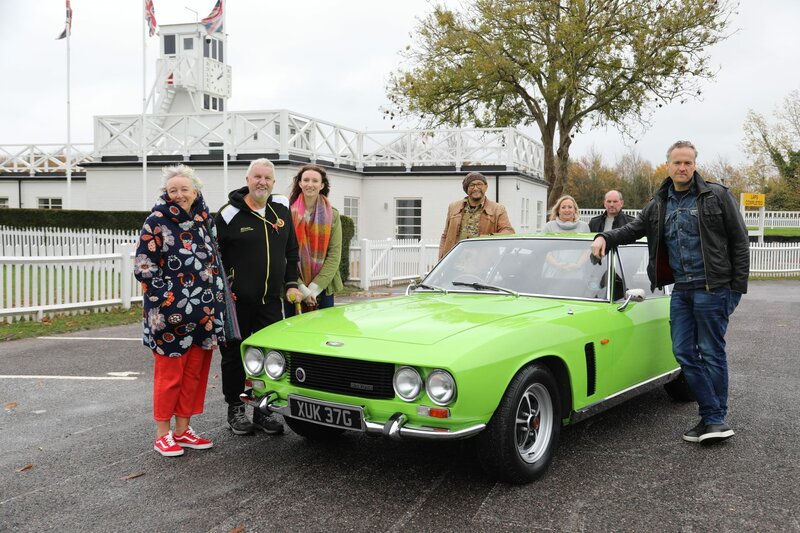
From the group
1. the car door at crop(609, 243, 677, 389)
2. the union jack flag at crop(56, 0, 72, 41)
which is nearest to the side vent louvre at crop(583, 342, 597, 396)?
the car door at crop(609, 243, 677, 389)

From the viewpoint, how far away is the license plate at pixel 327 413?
3932mm

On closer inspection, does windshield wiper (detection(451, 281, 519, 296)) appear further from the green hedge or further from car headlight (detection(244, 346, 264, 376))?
the green hedge

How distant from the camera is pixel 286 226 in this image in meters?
5.52

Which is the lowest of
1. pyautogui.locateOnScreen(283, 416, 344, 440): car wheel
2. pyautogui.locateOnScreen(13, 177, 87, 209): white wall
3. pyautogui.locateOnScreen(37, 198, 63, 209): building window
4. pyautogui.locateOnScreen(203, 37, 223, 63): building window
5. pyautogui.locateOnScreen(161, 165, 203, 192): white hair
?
pyautogui.locateOnScreen(283, 416, 344, 440): car wheel

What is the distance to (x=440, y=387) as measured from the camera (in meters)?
3.76

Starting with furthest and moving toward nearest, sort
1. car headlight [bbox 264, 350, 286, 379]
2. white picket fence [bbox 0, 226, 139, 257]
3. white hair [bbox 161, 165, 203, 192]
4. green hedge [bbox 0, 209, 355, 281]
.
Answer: green hedge [bbox 0, 209, 355, 281], white picket fence [bbox 0, 226, 139, 257], white hair [bbox 161, 165, 203, 192], car headlight [bbox 264, 350, 286, 379]

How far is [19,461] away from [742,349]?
7.99 metres

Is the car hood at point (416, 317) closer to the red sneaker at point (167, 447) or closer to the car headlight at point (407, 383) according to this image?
the car headlight at point (407, 383)

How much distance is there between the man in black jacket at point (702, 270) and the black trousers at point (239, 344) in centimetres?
241

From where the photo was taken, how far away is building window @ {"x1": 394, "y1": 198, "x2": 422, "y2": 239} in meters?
23.8

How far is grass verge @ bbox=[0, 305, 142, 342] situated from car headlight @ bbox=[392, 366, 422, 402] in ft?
24.7

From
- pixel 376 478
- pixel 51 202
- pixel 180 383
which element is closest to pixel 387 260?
pixel 180 383

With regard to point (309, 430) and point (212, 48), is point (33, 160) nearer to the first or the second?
point (212, 48)

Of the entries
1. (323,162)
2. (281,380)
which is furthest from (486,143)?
(281,380)
